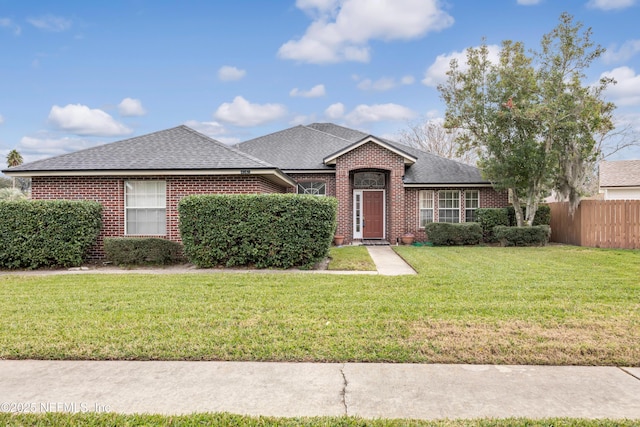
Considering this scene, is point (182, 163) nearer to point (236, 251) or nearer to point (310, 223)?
A: point (236, 251)

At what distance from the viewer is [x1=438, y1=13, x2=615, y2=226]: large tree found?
635 inches

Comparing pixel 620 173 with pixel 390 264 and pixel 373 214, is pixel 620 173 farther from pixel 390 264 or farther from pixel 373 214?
pixel 390 264

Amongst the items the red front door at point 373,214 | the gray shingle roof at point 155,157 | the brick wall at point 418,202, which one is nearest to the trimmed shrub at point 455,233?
the brick wall at point 418,202

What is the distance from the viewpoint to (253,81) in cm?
2095

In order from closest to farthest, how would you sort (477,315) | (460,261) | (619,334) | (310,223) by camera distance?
(619,334) < (477,315) < (310,223) < (460,261)

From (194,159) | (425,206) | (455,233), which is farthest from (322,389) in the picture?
(425,206)

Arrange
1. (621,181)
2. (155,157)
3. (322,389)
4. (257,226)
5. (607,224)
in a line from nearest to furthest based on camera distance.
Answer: (322,389), (257,226), (155,157), (607,224), (621,181)

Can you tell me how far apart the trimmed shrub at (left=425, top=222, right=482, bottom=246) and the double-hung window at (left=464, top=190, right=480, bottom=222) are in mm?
1508

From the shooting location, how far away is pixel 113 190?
42.4 feet

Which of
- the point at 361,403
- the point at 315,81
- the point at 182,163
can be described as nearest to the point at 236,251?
the point at 182,163

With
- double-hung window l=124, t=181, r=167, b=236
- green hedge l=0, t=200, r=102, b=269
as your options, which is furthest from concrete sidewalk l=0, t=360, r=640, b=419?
double-hung window l=124, t=181, r=167, b=236

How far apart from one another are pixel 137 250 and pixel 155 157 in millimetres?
3282

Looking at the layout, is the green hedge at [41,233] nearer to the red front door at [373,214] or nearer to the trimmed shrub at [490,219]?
the red front door at [373,214]

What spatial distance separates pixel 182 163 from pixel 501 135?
13274mm
